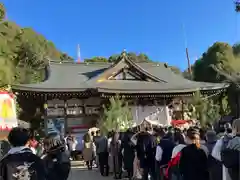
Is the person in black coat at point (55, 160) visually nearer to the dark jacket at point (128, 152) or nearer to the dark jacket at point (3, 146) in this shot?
the dark jacket at point (3, 146)

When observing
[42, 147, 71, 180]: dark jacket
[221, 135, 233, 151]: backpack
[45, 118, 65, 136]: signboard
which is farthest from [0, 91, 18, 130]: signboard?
[45, 118, 65, 136]: signboard

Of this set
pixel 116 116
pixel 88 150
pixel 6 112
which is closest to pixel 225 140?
pixel 6 112

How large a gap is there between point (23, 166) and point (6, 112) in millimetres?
2660

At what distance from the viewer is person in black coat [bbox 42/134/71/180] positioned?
3568 mm

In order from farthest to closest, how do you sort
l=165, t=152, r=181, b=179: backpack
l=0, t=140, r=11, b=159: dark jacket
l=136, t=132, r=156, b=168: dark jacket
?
l=136, t=132, r=156, b=168: dark jacket, l=0, t=140, r=11, b=159: dark jacket, l=165, t=152, r=181, b=179: backpack

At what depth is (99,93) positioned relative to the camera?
65.2 ft

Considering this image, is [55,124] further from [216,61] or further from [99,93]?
[216,61]

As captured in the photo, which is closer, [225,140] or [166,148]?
[225,140]

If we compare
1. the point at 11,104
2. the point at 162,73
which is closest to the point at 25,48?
the point at 162,73

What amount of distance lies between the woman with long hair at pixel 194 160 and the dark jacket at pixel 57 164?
1936 mm

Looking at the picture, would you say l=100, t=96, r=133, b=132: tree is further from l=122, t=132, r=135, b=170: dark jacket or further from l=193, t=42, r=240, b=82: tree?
l=193, t=42, r=240, b=82: tree

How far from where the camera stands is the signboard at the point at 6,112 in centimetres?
551

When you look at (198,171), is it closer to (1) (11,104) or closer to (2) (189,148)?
(2) (189,148)

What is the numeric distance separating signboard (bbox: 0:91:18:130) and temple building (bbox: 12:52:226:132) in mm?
13561
